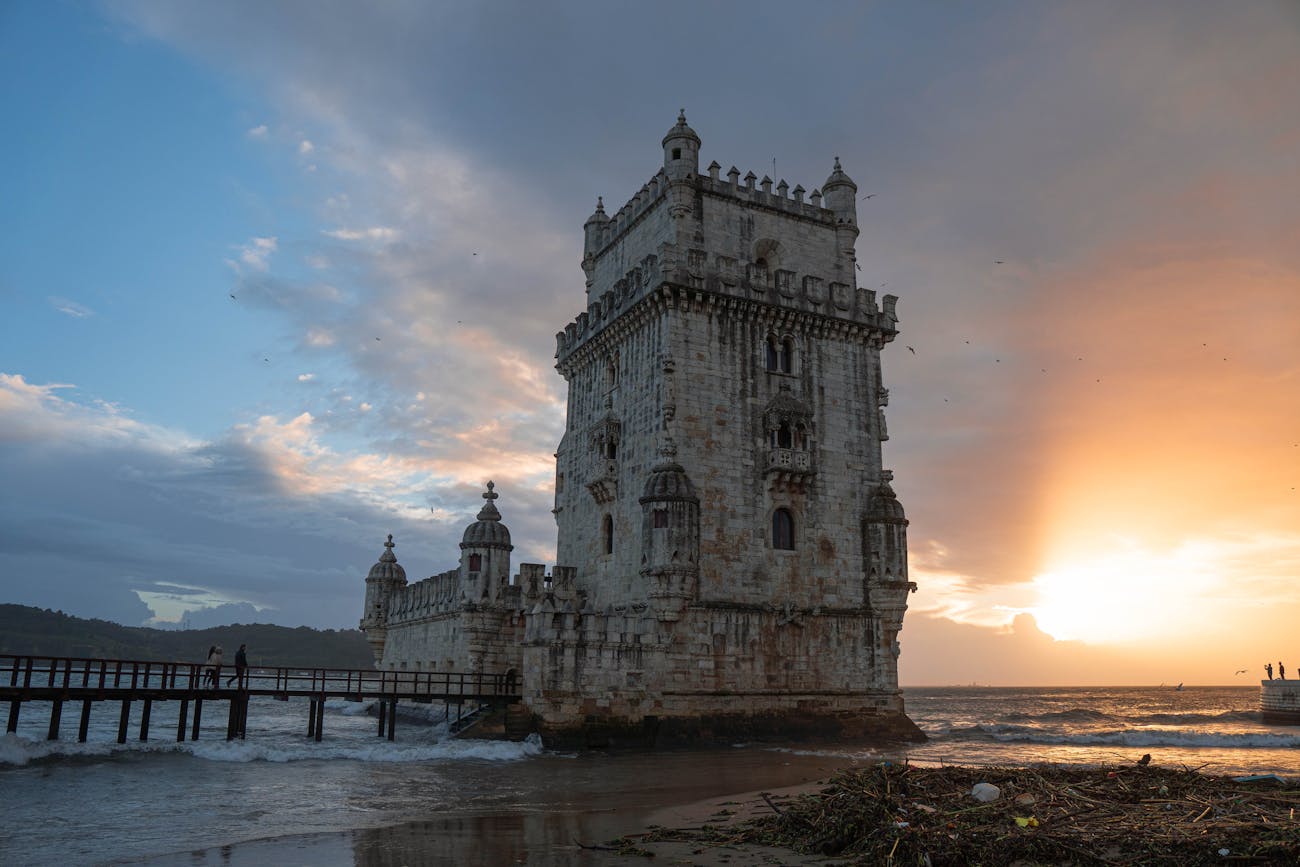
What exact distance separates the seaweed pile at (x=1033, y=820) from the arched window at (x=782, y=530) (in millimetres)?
15891

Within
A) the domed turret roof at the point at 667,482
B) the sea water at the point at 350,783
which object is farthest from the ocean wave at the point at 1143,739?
the domed turret roof at the point at 667,482

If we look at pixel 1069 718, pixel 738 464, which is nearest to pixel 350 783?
pixel 738 464

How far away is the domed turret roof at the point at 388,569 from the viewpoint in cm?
5141

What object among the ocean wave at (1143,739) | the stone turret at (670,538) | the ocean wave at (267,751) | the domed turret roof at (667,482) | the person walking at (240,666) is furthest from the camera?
the ocean wave at (1143,739)

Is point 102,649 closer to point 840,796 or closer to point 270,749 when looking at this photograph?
point 270,749

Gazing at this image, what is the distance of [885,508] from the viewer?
31562 mm

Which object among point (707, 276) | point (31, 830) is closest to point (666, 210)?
point (707, 276)

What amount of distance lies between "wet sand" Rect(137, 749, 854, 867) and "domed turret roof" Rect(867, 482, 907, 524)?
9801 millimetres

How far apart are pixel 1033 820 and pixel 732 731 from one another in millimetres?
17772

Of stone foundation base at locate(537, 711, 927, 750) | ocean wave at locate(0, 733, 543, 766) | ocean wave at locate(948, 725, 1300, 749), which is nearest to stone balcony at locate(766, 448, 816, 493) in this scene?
stone foundation base at locate(537, 711, 927, 750)

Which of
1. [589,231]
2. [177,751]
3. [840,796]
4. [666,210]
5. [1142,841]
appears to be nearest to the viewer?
[1142,841]

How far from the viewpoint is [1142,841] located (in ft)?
33.2

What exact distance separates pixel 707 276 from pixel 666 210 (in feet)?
10.9

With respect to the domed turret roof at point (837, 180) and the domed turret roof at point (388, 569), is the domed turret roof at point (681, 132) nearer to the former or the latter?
the domed turret roof at point (837, 180)
